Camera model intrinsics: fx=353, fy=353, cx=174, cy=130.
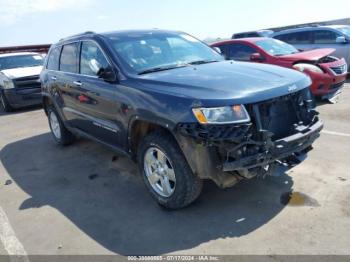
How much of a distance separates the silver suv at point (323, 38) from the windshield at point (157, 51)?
727cm

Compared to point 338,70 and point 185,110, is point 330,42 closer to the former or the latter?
point 338,70

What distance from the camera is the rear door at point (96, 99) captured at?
14.0ft

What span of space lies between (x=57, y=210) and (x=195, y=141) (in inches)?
78.6

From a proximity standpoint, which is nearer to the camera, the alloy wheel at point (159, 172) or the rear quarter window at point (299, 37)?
the alloy wheel at point (159, 172)

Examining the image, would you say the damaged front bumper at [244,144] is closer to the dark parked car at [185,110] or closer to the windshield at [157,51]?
the dark parked car at [185,110]

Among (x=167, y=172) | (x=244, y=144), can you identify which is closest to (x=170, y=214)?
(x=167, y=172)

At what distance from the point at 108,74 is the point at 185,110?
1342 mm

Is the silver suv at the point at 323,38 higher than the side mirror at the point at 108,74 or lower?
lower

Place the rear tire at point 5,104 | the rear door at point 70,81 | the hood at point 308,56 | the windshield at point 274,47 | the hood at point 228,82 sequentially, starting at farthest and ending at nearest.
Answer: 1. the rear tire at point 5,104
2. the windshield at point 274,47
3. the hood at point 308,56
4. the rear door at point 70,81
5. the hood at point 228,82

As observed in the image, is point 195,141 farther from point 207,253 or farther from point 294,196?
point 294,196

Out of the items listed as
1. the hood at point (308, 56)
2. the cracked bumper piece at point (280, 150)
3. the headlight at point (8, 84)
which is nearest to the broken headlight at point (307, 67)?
the hood at point (308, 56)

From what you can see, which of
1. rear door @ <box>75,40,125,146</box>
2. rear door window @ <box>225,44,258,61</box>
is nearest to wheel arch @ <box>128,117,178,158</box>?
rear door @ <box>75,40,125,146</box>

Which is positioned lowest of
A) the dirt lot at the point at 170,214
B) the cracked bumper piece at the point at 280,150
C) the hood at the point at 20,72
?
the dirt lot at the point at 170,214

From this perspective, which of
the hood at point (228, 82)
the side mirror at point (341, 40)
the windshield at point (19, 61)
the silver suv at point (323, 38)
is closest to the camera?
the hood at point (228, 82)
